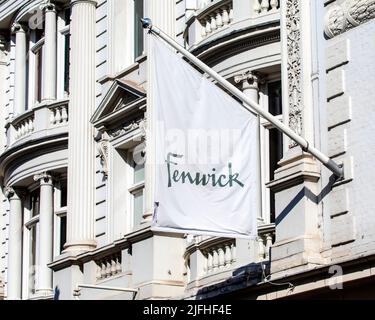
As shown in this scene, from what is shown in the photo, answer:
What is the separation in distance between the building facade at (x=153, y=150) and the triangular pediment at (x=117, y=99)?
4 cm

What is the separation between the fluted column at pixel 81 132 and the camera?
89.1 ft

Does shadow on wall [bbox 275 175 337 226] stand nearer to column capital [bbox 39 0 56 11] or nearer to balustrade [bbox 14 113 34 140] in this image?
balustrade [bbox 14 113 34 140]

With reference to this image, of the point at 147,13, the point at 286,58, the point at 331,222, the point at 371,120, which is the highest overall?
the point at 147,13

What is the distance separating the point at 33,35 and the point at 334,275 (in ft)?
44.9

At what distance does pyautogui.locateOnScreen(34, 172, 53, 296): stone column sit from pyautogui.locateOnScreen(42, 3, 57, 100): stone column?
185cm

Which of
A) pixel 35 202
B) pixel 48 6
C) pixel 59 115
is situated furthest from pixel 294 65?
pixel 35 202

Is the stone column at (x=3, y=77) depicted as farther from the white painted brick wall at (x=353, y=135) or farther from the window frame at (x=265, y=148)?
the white painted brick wall at (x=353, y=135)

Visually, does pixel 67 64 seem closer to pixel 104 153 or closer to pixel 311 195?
pixel 104 153

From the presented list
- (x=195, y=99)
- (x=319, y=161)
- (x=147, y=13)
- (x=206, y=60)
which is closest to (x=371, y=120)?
(x=319, y=161)

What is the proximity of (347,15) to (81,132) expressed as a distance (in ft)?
28.5

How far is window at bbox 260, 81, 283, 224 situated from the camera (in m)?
22.4

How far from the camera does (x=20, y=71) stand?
3089cm

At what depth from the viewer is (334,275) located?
63.0ft
